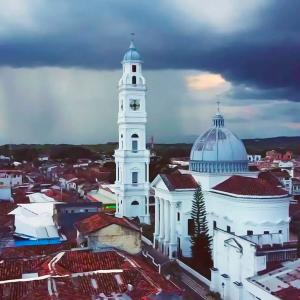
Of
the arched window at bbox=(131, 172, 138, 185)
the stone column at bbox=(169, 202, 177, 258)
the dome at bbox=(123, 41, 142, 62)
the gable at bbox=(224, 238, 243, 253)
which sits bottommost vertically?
the stone column at bbox=(169, 202, 177, 258)

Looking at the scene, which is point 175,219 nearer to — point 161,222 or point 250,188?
point 161,222

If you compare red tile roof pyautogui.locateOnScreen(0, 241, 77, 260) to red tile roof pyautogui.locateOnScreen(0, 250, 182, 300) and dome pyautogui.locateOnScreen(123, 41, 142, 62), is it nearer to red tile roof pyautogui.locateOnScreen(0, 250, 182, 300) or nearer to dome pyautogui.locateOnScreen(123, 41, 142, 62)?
red tile roof pyautogui.locateOnScreen(0, 250, 182, 300)

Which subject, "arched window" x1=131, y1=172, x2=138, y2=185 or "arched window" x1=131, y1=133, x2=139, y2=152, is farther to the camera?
"arched window" x1=131, y1=172, x2=138, y2=185

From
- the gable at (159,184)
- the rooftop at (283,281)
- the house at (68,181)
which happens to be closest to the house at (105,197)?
the house at (68,181)

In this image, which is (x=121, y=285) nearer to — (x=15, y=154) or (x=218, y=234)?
(x=218, y=234)

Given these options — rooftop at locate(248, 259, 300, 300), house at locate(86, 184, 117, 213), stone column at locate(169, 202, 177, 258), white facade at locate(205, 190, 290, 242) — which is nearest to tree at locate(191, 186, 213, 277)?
stone column at locate(169, 202, 177, 258)

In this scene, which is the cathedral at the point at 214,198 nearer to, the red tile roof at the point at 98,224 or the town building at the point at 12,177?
the red tile roof at the point at 98,224
